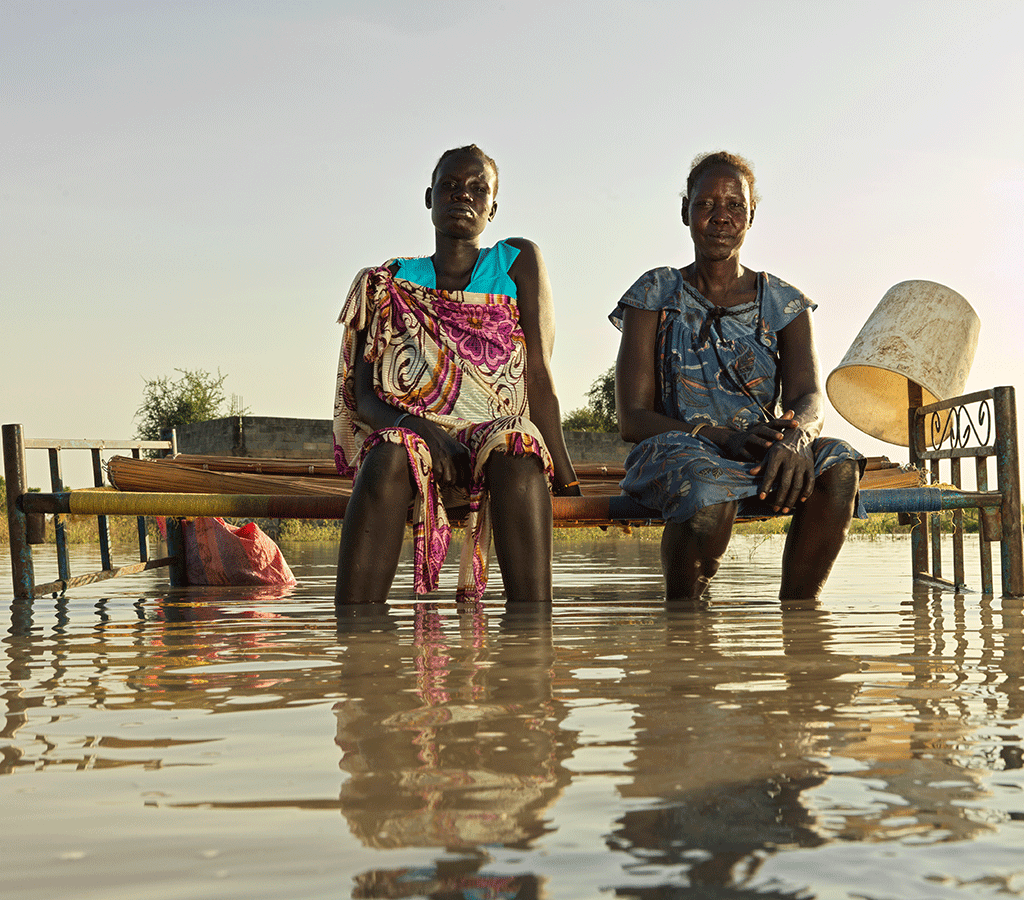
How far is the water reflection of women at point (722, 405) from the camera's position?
4.07 meters

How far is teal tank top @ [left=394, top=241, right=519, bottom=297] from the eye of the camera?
4.68 meters

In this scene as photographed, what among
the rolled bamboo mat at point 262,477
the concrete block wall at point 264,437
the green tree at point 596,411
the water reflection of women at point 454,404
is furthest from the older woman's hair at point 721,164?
the green tree at point 596,411

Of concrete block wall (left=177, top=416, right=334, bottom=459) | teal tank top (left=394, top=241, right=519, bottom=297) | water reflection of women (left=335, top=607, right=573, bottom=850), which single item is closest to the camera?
water reflection of women (left=335, top=607, right=573, bottom=850)

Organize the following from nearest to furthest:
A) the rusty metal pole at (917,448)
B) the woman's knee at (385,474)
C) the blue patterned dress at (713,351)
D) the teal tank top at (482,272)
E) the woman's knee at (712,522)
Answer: the woman's knee at (385,474), the woman's knee at (712,522), the blue patterned dress at (713,351), the teal tank top at (482,272), the rusty metal pole at (917,448)

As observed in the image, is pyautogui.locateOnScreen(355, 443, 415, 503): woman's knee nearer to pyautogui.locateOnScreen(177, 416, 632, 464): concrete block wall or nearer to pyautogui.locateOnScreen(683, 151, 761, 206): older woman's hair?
pyautogui.locateOnScreen(683, 151, 761, 206): older woman's hair

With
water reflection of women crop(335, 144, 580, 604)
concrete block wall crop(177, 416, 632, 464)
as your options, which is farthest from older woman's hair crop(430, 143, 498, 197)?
concrete block wall crop(177, 416, 632, 464)

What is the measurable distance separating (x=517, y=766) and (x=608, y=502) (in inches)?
126

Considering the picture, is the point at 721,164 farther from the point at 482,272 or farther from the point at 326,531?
the point at 326,531

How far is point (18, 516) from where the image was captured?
5215 mm

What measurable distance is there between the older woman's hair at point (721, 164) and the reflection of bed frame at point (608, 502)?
4.65ft

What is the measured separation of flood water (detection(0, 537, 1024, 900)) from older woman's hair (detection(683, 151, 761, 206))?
2.25 metres

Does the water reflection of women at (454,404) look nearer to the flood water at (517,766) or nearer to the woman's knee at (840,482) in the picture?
the flood water at (517,766)

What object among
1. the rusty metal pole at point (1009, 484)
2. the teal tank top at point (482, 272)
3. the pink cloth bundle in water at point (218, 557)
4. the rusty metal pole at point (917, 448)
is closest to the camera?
the teal tank top at point (482, 272)

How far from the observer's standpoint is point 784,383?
185 inches
